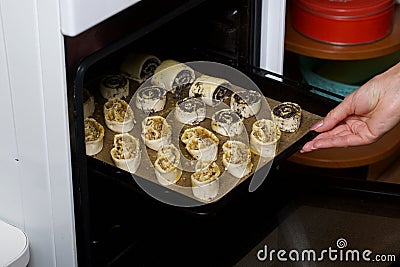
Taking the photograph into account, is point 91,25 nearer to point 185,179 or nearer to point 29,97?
point 29,97

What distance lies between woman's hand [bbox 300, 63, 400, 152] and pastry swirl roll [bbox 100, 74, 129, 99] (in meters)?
0.34

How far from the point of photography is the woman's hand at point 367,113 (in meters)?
1.32

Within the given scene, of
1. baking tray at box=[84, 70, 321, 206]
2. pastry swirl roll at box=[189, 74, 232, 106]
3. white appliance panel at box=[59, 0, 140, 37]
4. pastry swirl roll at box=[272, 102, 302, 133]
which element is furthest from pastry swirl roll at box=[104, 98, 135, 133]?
white appliance panel at box=[59, 0, 140, 37]

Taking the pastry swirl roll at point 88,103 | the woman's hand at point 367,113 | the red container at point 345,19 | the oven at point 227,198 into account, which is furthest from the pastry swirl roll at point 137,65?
the red container at point 345,19

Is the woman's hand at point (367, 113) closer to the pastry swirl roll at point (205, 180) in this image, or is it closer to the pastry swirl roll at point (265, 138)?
the pastry swirl roll at point (265, 138)

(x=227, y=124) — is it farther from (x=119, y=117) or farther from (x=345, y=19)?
(x=345, y=19)

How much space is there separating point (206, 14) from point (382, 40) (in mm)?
520

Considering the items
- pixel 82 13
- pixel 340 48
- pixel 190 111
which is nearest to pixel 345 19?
pixel 340 48

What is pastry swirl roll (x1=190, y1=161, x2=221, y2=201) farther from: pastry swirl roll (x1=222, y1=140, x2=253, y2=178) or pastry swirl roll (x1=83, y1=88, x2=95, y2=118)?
pastry swirl roll (x1=83, y1=88, x2=95, y2=118)

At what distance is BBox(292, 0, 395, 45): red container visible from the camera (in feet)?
5.67

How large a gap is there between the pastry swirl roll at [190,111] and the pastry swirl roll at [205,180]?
0.46 feet

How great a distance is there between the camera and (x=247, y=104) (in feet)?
4.59

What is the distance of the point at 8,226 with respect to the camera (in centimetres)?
118

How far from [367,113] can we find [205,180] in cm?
34
